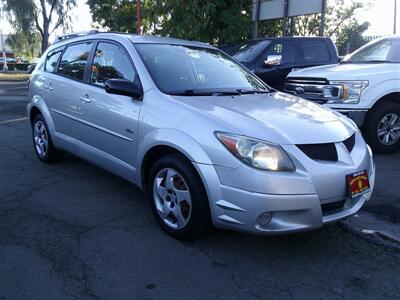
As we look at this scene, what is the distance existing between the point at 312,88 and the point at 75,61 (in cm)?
357

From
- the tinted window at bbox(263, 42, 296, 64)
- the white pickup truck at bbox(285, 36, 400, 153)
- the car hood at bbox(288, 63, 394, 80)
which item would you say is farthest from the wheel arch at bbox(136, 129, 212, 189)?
the tinted window at bbox(263, 42, 296, 64)

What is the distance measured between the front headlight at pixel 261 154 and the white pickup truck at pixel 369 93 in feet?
12.3

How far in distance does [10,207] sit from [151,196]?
61.2 inches

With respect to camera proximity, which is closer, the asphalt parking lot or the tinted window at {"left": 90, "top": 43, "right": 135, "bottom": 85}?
the asphalt parking lot

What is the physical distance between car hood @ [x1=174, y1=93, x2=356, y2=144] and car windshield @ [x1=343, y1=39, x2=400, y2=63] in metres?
3.33

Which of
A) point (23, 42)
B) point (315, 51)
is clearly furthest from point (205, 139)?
point (23, 42)

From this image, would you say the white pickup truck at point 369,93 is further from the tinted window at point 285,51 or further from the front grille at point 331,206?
the front grille at point 331,206

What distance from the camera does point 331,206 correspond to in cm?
346

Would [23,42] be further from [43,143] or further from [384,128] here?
[384,128]

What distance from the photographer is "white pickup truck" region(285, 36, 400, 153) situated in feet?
21.7

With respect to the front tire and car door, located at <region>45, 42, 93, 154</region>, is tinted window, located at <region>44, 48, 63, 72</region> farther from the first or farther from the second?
the front tire

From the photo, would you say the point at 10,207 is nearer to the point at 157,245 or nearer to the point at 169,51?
the point at 157,245

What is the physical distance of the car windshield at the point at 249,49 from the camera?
9.60 m

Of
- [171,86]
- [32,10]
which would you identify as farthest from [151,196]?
[32,10]
